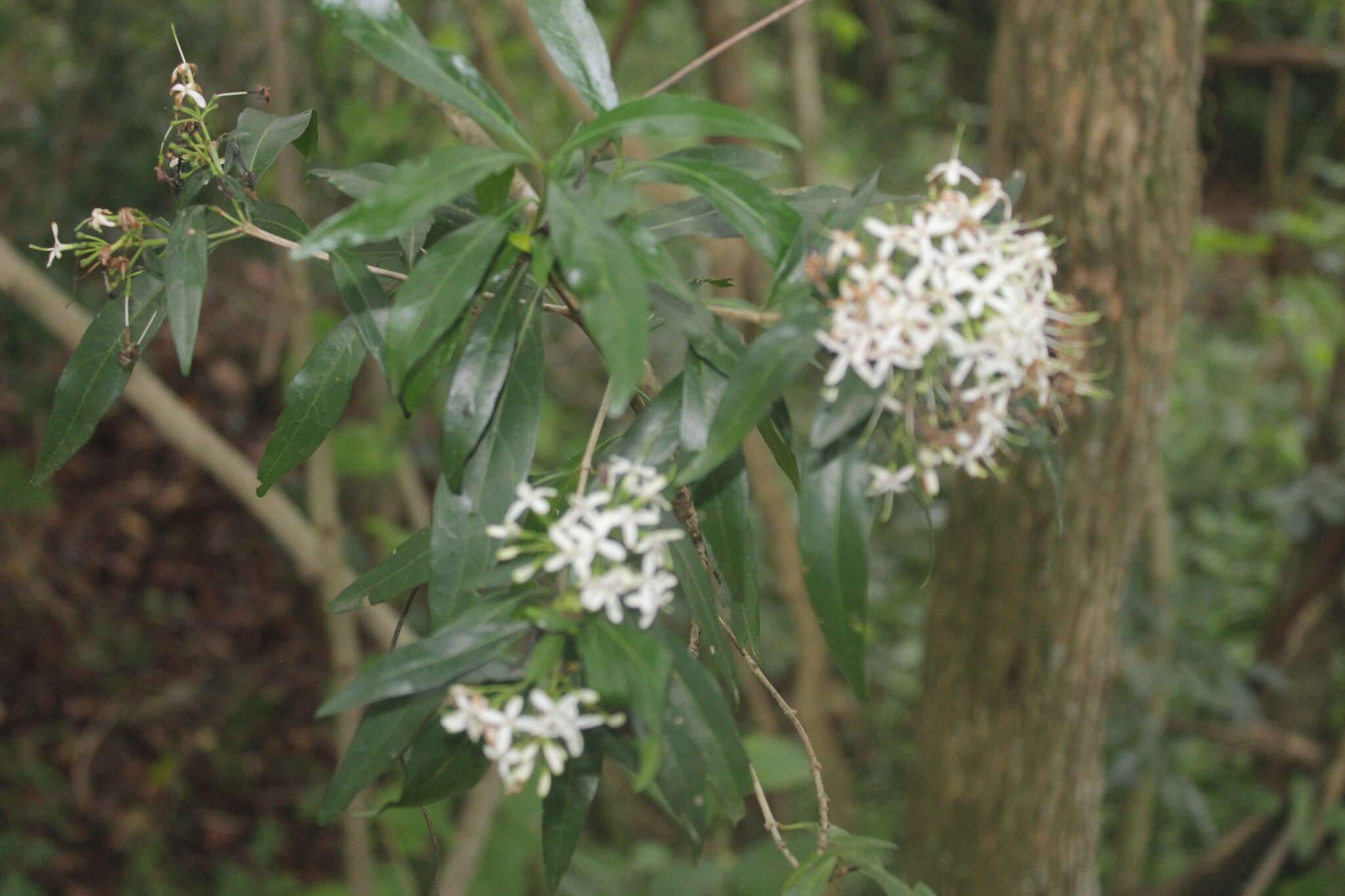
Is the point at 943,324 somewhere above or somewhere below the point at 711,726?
above

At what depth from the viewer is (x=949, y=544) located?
215cm

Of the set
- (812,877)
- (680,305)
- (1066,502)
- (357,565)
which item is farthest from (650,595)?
(357,565)

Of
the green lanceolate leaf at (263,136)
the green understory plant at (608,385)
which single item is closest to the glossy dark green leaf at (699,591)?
the green understory plant at (608,385)

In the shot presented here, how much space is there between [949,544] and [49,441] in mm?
1694

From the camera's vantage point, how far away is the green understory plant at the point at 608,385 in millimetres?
643

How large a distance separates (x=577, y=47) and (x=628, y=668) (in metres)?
0.47

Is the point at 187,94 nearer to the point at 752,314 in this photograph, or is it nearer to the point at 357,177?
the point at 357,177

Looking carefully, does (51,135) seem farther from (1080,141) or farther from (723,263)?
(1080,141)

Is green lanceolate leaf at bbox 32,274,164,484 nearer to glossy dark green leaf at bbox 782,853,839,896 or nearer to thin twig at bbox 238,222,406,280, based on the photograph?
thin twig at bbox 238,222,406,280

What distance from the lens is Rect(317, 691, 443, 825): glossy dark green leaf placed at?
27.4 inches

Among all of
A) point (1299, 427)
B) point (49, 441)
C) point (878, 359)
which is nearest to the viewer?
point (878, 359)

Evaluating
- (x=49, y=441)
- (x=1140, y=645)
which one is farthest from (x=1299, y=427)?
(x=49, y=441)

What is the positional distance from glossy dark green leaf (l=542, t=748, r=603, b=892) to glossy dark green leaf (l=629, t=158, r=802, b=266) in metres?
0.37

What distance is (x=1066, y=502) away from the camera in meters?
1.93
